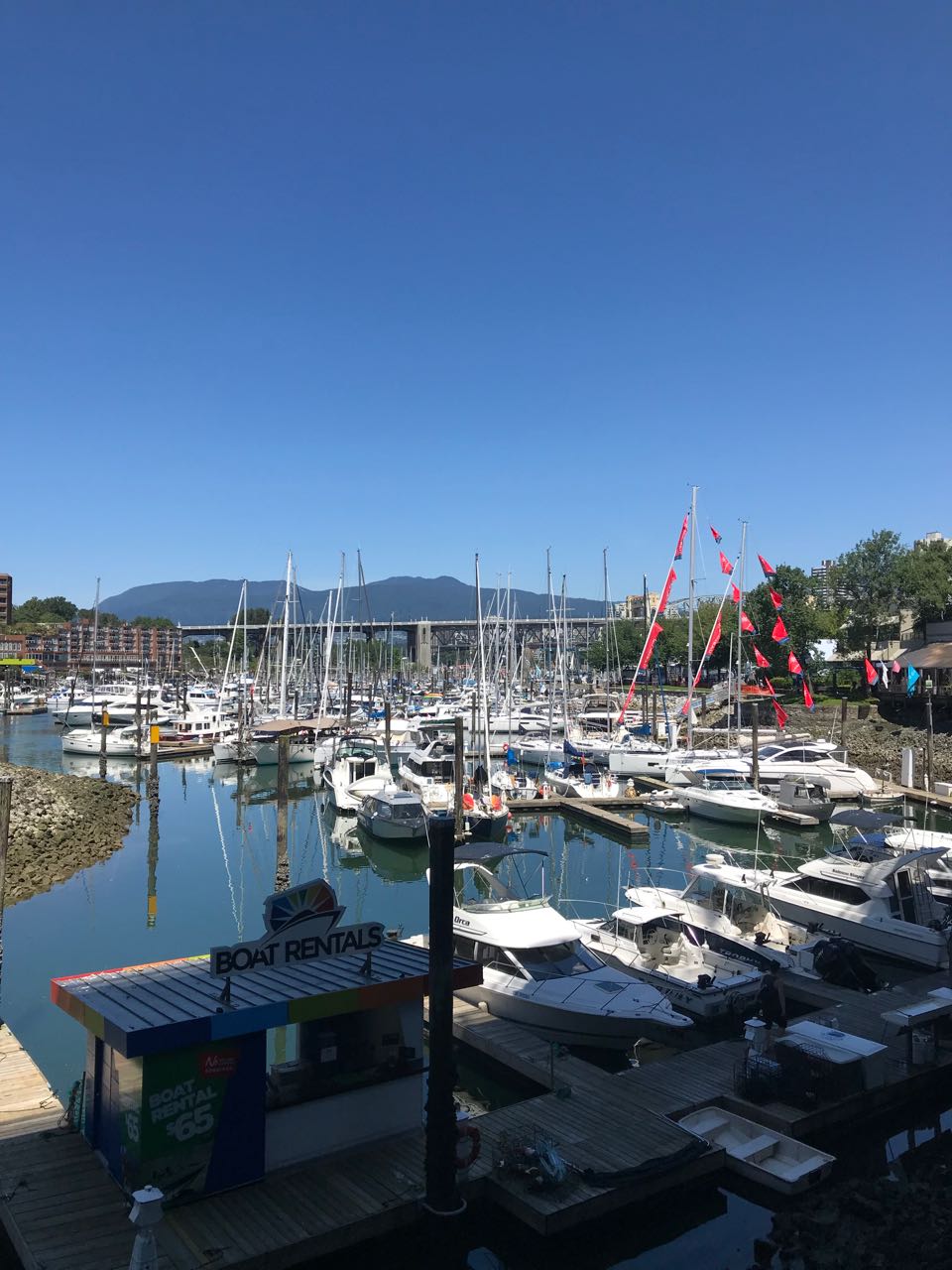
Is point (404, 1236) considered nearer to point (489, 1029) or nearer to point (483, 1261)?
point (483, 1261)

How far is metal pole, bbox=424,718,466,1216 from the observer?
12.3 m

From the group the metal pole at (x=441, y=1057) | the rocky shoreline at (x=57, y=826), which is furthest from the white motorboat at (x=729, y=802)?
the metal pole at (x=441, y=1057)

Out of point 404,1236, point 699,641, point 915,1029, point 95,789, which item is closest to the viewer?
point 404,1236

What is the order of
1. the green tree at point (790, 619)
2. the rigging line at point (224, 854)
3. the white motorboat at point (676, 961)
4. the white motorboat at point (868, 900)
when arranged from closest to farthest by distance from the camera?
the white motorboat at point (676, 961) < the white motorboat at point (868, 900) < the rigging line at point (224, 854) < the green tree at point (790, 619)

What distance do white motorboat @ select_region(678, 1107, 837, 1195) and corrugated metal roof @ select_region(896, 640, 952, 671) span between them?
62956mm

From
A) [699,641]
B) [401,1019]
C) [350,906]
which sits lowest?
[350,906]

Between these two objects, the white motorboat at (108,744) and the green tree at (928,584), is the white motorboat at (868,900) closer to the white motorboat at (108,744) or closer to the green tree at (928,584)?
the white motorboat at (108,744)

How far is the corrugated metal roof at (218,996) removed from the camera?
40.3ft

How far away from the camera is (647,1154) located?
550 inches

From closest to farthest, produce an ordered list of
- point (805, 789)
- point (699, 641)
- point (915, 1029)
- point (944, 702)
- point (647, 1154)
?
point (647, 1154) → point (915, 1029) → point (805, 789) → point (944, 702) → point (699, 641)

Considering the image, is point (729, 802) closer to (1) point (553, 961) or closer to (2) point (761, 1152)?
(1) point (553, 961)

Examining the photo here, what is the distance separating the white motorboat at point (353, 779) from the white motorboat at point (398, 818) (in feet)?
7.10

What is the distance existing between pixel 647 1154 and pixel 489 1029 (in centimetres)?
589

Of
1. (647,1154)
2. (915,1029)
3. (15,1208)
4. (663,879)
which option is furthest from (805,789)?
(15,1208)
